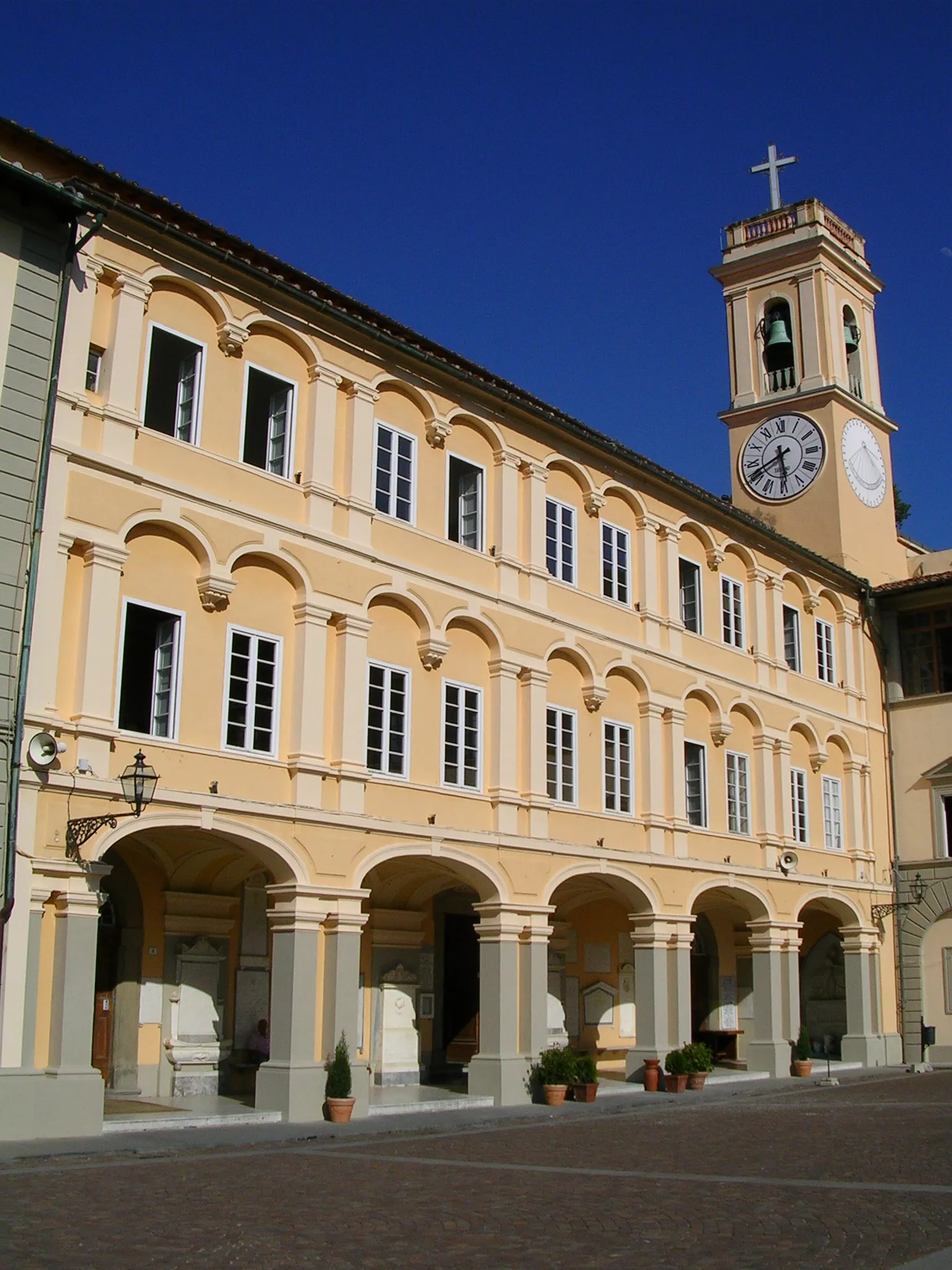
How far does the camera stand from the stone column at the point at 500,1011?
2103 centimetres

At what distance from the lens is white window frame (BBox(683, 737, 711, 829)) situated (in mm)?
26594

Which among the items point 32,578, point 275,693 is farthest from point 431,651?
point 32,578

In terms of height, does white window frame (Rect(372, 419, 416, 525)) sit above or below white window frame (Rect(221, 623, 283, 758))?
above

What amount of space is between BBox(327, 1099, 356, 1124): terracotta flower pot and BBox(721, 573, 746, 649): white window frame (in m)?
13.5

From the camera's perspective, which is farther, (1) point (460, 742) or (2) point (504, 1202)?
(1) point (460, 742)

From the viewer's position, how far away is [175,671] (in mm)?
17641

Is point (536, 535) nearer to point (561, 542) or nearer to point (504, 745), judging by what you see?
point (561, 542)

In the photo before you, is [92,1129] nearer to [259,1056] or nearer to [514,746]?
[259,1056]

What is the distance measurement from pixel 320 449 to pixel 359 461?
2.38 ft

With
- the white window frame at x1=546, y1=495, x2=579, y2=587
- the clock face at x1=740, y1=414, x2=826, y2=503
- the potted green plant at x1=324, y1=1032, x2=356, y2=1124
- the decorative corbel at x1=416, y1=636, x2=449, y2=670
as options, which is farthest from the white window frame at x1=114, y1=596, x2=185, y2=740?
the clock face at x1=740, y1=414, x2=826, y2=503

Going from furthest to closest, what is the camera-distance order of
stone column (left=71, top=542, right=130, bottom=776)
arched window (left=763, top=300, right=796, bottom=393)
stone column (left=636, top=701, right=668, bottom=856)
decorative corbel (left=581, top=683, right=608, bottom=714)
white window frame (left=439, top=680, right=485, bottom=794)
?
arched window (left=763, top=300, right=796, bottom=393) < stone column (left=636, top=701, right=668, bottom=856) < decorative corbel (left=581, top=683, right=608, bottom=714) < white window frame (left=439, top=680, right=485, bottom=794) < stone column (left=71, top=542, right=130, bottom=776)

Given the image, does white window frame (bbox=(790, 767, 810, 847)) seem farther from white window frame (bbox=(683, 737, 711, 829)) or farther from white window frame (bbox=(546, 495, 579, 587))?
white window frame (bbox=(546, 495, 579, 587))

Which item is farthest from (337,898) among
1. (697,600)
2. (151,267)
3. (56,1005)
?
(697,600)

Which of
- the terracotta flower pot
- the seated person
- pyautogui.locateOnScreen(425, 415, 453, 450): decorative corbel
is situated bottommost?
the terracotta flower pot
